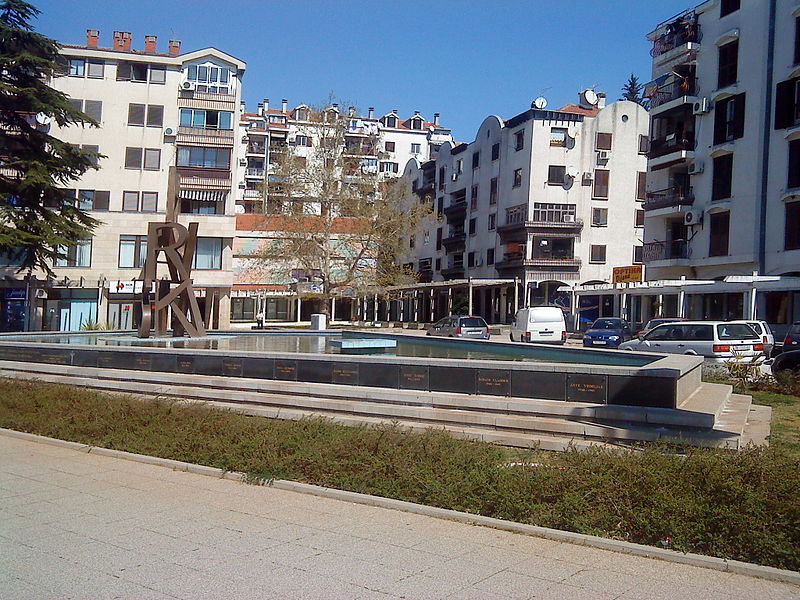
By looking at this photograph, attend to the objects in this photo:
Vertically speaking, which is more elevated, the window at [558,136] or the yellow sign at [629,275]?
the window at [558,136]

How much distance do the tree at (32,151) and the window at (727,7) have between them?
33.6 meters

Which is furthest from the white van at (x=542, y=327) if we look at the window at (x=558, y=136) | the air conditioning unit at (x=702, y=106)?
the window at (x=558, y=136)

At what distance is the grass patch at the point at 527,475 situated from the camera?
6.61m

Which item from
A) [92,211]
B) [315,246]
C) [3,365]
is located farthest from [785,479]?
[92,211]

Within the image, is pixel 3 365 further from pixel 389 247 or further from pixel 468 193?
pixel 468 193

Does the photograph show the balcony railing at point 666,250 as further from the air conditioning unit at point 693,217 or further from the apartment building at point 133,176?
the apartment building at point 133,176

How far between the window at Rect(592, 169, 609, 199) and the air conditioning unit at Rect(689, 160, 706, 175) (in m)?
13.6

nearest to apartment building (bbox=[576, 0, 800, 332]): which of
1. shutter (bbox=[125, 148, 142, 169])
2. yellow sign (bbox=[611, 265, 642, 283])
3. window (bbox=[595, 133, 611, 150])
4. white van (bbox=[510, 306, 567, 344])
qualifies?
yellow sign (bbox=[611, 265, 642, 283])

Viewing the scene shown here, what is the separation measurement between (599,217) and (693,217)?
14589mm

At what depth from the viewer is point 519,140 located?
58656 mm

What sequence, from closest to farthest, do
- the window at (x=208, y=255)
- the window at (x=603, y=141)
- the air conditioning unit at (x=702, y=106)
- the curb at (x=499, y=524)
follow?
the curb at (x=499, y=524) → the air conditioning unit at (x=702, y=106) → the window at (x=208, y=255) → the window at (x=603, y=141)

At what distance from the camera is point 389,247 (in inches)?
1575

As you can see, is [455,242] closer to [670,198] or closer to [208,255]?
[670,198]

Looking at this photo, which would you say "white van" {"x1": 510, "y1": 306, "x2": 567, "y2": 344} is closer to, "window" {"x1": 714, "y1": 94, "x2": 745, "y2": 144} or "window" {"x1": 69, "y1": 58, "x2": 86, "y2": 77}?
"window" {"x1": 714, "y1": 94, "x2": 745, "y2": 144}
